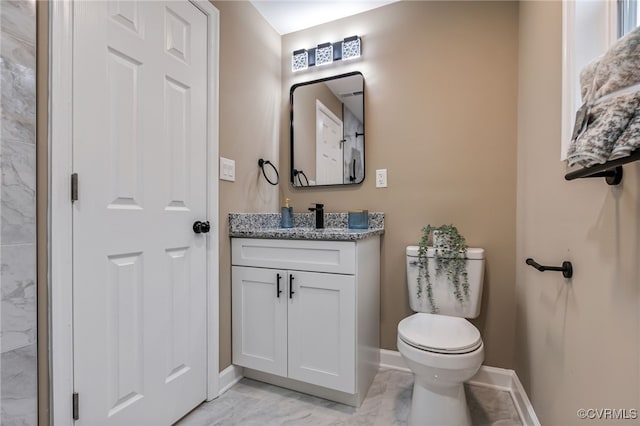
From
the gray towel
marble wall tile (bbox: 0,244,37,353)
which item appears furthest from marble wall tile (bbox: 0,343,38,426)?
the gray towel

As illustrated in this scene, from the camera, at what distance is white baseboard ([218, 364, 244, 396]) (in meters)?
1.58

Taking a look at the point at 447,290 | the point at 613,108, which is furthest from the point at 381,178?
the point at 613,108

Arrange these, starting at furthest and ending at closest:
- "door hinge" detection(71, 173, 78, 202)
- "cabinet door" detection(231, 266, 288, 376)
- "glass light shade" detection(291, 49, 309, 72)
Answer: "glass light shade" detection(291, 49, 309, 72) → "cabinet door" detection(231, 266, 288, 376) → "door hinge" detection(71, 173, 78, 202)

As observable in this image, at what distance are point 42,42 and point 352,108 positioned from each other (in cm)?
155

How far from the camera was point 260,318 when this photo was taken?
1.60 meters

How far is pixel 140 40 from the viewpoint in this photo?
118 cm

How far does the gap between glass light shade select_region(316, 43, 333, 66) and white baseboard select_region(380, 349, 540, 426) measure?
1.97 m

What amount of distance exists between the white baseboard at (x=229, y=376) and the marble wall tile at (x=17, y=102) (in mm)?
1375

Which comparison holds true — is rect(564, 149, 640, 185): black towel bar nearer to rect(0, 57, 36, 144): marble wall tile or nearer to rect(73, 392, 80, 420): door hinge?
rect(0, 57, 36, 144): marble wall tile

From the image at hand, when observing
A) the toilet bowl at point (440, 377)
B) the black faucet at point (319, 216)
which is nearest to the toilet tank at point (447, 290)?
the toilet bowl at point (440, 377)

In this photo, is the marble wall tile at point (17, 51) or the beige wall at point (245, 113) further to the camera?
the beige wall at point (245, 113)

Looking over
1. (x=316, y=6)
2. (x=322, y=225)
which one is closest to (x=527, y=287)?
(x=322, y=225)

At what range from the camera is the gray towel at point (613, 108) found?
0.54 meters

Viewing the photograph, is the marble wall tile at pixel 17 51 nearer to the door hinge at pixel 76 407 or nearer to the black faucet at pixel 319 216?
the door hinge at pixel 76 407
